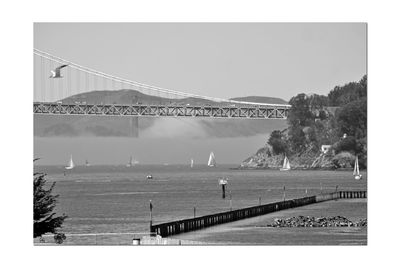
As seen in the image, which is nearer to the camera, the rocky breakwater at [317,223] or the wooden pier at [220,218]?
the wooden pier at [220,218]

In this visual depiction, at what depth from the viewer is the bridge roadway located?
3869 cm

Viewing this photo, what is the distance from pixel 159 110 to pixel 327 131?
45.3 meters

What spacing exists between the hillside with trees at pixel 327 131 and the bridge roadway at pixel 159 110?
2305 cm

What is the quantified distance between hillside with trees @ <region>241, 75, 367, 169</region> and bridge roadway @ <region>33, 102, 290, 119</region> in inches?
907

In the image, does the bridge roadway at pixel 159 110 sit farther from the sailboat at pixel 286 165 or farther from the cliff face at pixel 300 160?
the sailboat at pixel 286 165

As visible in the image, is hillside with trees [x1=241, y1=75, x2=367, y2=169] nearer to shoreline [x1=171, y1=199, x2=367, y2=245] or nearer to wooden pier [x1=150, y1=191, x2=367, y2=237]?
wooden pier [x1=150, y1=191, x2=367, y2=237]

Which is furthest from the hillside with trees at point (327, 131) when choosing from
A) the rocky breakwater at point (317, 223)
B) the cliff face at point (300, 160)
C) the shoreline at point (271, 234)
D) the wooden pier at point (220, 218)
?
the shoreline at point (271, 234)

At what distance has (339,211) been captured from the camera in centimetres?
3756

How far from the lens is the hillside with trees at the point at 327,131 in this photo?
3103 inches

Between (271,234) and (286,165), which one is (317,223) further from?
(286,165)
